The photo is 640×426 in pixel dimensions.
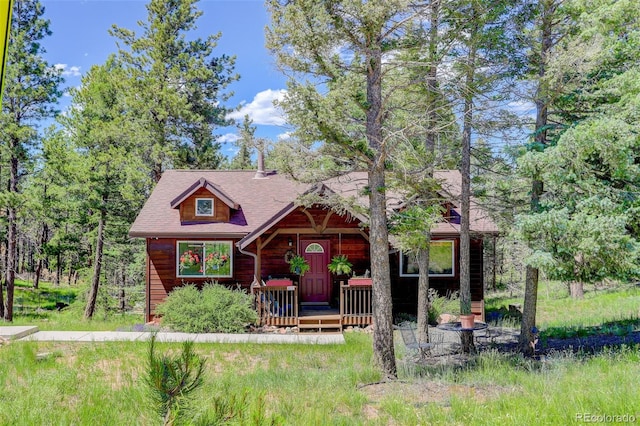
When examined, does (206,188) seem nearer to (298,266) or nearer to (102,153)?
(298,266)

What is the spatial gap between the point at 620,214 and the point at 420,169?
374 centimetres

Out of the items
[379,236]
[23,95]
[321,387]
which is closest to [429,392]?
[321,387]

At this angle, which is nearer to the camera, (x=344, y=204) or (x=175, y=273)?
(x=344, y=204)

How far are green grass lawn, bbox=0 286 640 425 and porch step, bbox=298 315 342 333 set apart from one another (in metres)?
2.92

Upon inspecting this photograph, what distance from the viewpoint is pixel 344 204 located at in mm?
8383

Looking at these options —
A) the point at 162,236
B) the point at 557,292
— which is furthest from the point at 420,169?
the point at 557,292

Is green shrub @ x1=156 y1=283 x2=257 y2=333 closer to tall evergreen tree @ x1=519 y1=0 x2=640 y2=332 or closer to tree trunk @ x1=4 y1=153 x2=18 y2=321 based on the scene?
tree trunk @ x1=4 y1=153 x2=18 y2=321

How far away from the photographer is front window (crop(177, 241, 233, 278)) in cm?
1469

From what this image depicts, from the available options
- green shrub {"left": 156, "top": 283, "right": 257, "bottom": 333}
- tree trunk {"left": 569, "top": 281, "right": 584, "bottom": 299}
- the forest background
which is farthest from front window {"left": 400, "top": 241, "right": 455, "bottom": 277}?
tree trunk {"left": 569, "top": 281, "right": 584, "bottom": 299}

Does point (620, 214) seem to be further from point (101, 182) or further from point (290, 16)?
point (101, 182)

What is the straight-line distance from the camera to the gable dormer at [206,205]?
49.1 ft

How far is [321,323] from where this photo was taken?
13.1 m

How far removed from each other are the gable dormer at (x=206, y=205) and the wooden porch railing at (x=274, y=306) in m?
3.39

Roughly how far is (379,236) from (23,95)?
1585 centimetres
